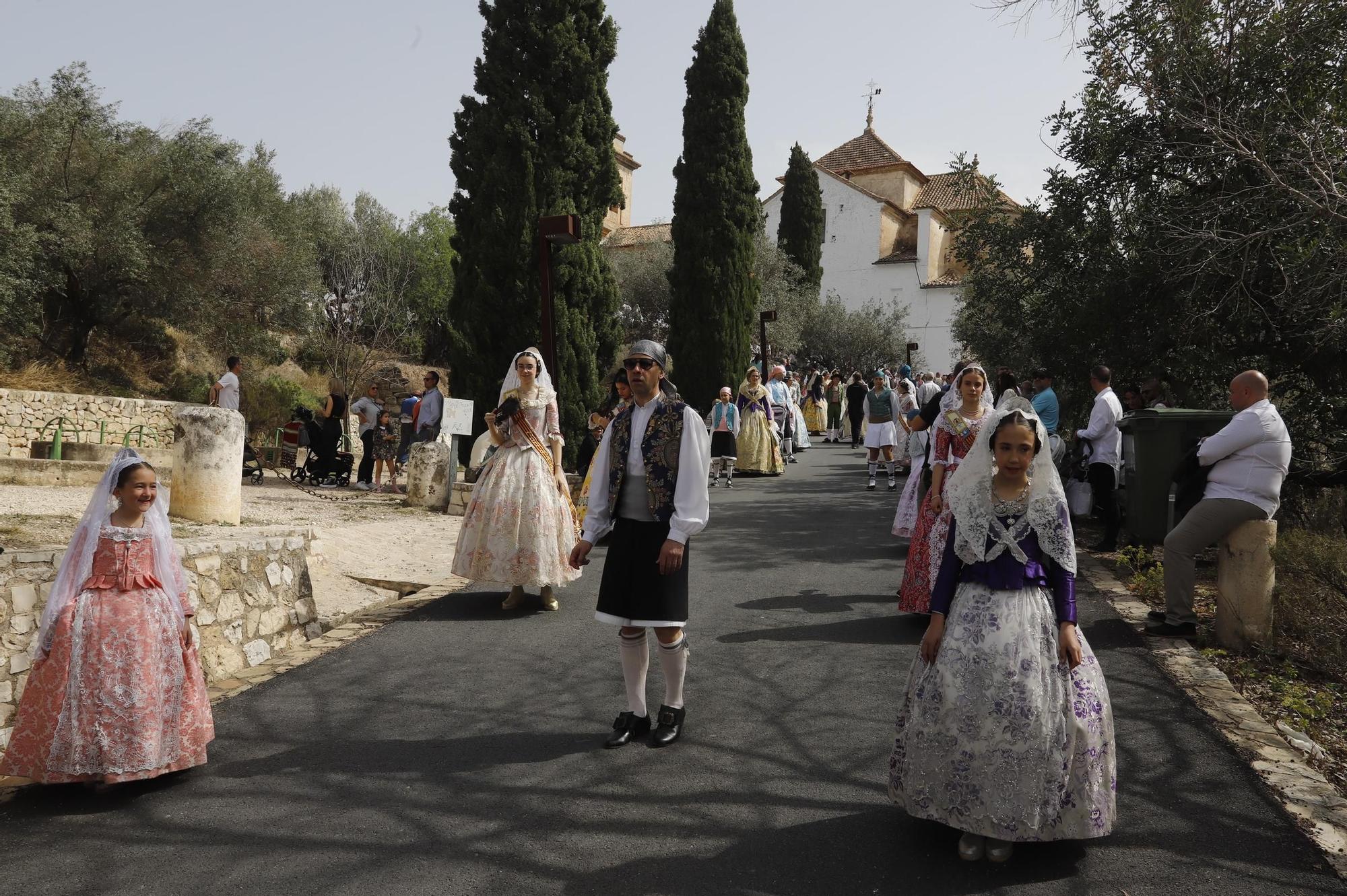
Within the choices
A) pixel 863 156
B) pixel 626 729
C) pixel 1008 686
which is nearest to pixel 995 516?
pixel 1008 686

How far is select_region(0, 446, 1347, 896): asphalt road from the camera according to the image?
12.1ft

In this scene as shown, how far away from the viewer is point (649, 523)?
503 centimetres

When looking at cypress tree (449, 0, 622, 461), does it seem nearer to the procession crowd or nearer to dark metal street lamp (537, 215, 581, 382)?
dark metal street lamp (537, 215, 581, 382)

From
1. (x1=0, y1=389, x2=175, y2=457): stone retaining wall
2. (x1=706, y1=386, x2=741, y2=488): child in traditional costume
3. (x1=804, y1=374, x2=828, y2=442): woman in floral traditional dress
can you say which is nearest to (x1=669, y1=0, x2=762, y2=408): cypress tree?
(x1=804, y1=374, x2=828, y2=442): woman in floral traditional dress

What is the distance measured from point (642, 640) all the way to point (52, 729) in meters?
2.61

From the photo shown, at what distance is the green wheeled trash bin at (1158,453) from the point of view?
32.6ft

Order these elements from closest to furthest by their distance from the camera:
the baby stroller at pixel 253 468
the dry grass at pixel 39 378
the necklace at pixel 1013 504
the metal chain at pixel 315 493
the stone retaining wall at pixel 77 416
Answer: the necklace at pixel 1013 504 < the metal chain at pixel 315 493 < the baby stroller at pixel 253 468 < the stone retaining wall at pixel 77 416 < the dry grass at pixel 39 378

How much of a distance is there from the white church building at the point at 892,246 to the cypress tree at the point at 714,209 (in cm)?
2892

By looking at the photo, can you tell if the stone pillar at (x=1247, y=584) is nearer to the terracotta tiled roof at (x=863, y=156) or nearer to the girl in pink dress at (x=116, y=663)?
the girl in pink dress at (x=116, y=663)

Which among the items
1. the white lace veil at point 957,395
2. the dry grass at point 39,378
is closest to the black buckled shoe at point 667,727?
the white lace veil at point 957,395

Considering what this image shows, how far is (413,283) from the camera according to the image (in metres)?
42.9

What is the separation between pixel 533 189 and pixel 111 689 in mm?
13271

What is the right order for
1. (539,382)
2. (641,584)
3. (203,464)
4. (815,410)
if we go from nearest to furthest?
(641,584) < (539,382) < (203,464) < (815,410)

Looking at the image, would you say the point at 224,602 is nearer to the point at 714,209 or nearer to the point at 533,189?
the point at 533,189
